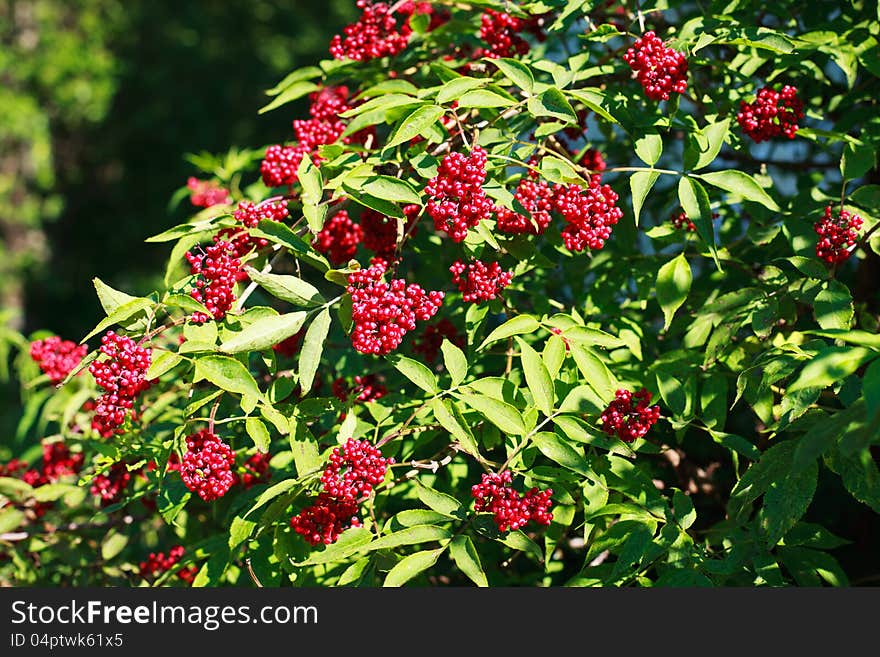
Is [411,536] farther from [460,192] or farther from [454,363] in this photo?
[460,192]

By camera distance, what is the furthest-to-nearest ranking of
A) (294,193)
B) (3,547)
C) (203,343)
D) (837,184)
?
1. (3,547)
2. (837,184)
3. (294,193)
4. (203,343)

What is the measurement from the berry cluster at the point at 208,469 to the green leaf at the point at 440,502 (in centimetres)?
32

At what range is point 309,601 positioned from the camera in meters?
1.43

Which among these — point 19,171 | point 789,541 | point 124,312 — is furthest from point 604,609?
point 19,171

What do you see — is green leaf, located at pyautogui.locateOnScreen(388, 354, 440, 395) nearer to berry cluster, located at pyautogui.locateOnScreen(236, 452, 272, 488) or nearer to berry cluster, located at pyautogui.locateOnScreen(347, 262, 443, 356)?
berry cluster, located at pyautogui.locateOnScreen(347, 262, 443, 356)

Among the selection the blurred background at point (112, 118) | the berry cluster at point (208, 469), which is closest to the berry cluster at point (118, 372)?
the berry cluster at point (208, 469)

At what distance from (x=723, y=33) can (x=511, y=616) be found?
1.09 meters

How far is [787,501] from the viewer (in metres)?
1.28

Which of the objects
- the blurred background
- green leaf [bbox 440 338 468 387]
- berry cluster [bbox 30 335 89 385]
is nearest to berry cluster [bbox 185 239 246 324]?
green leaf [bbox 440 338 468 387]

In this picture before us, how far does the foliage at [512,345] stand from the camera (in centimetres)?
134

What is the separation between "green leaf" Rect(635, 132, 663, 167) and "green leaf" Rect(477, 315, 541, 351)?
339 mm

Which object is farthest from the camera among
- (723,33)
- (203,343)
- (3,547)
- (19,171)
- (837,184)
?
(19,171)

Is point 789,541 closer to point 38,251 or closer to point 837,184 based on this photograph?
point 837,184

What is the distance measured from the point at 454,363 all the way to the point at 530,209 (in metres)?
0.29
